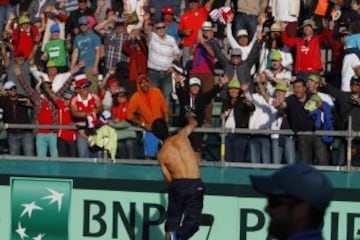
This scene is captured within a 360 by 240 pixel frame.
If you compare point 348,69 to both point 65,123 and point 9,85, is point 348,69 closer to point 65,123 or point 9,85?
point 65,123

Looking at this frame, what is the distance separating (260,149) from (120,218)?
1967mm

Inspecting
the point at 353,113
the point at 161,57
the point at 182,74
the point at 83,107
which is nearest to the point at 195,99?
the point at 182,74

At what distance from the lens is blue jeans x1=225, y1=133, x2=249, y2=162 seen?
13.7 meters

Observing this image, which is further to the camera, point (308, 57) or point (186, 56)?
point (186, 56)

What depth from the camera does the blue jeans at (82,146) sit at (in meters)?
14.4

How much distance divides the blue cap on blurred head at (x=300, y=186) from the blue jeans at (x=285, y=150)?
934 cm

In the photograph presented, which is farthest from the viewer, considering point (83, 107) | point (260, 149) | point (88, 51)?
point (88, 51)

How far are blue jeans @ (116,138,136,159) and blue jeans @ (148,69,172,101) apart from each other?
1.48 metres

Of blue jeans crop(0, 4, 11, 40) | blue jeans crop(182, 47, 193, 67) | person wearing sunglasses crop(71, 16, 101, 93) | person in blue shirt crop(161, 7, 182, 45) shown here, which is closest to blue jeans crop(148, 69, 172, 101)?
blue jeans crop(182, 47, 193, 67)

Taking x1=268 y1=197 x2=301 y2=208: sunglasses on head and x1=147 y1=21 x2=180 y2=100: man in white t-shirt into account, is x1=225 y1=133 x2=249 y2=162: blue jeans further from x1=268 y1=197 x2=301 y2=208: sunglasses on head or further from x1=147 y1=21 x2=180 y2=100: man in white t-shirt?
x1=268 y1=197 x2=301 y2=208: sunglasses on head

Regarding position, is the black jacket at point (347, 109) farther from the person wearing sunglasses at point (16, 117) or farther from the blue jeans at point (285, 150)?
the person wearing sunglasses at point (16, 117)

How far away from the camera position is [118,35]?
16.4 metres

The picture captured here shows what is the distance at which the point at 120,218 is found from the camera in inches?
527

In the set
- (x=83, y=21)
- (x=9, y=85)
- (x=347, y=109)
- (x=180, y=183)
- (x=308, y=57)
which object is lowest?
(x=180, y=183)
